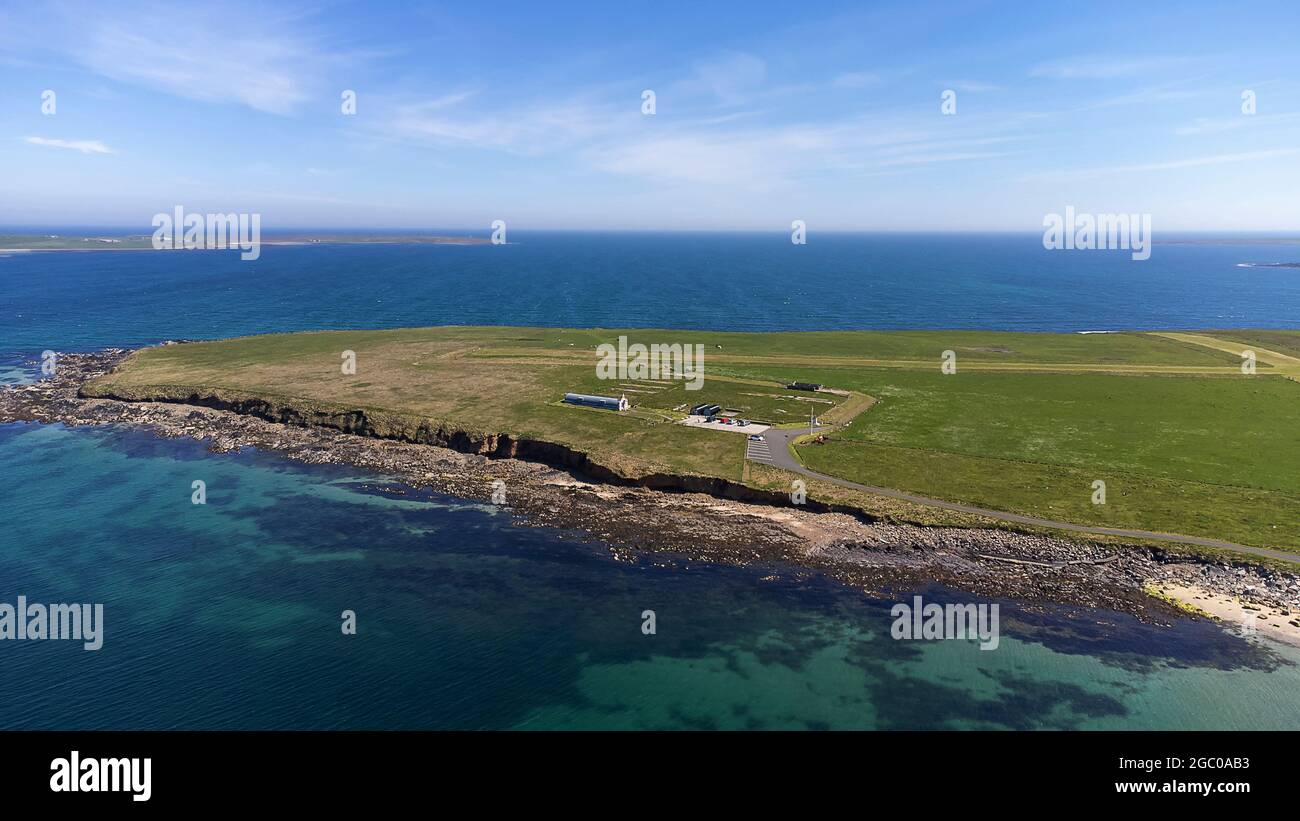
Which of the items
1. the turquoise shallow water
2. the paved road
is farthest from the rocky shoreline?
the turquoise shallow water

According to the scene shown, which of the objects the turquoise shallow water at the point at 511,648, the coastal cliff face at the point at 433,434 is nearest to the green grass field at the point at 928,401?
the coastal cliff face at the point at 433,434

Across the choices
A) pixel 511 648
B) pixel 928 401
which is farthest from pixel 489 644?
pixel 928 401

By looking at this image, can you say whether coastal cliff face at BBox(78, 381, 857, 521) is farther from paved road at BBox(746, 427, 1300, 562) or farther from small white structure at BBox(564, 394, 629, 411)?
small white structure at BBox(564, 394, 629, 411)

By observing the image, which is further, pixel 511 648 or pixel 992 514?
pixel 992 514

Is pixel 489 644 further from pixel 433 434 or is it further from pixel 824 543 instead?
pixel 433 434

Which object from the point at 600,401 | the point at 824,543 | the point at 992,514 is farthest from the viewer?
the point at 600,401

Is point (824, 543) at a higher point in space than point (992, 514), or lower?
lower

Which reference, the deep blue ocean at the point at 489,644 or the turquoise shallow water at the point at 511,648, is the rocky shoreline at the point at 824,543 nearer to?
the deep blue ocean at the point at 489,644
